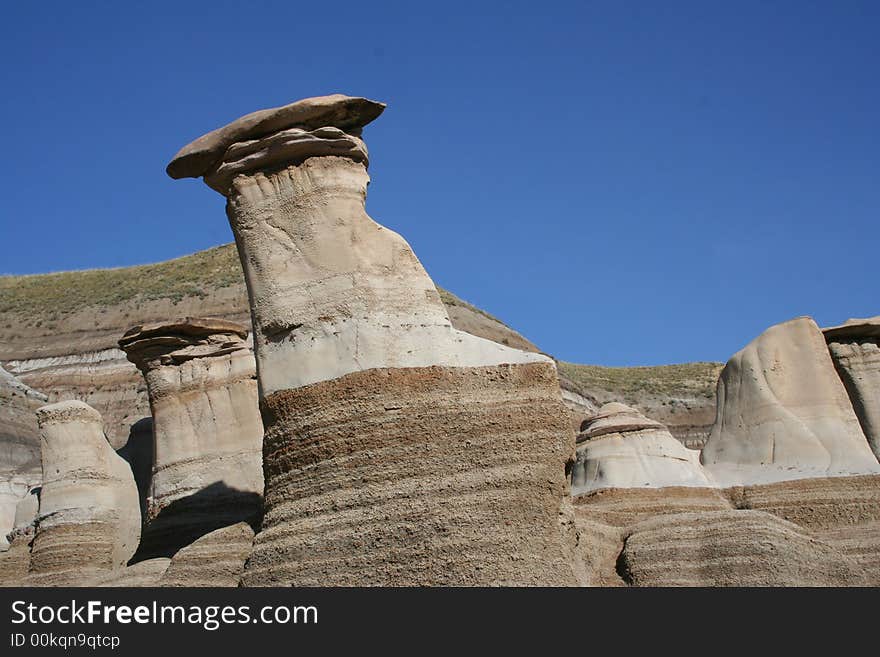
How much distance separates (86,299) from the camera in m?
59.4

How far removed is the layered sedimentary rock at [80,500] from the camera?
1980 centimetres

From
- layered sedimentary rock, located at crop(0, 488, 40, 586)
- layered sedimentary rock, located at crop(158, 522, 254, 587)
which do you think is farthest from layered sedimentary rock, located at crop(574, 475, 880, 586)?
layered sedimentary rock, located at crop(0, 488, 40, 586)

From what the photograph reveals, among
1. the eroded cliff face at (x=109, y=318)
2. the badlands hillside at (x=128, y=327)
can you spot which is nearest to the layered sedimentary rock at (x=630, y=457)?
the badlands hillside at (x=128, y=327)

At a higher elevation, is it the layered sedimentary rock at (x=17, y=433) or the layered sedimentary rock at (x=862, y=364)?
the layered sedimentary rock at (x=17, y=433)

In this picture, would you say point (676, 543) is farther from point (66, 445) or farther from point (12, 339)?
point (12, 339)

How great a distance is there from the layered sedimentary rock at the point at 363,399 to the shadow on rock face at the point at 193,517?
5.56 m

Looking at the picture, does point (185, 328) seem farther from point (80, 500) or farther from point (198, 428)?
point (80, 500)

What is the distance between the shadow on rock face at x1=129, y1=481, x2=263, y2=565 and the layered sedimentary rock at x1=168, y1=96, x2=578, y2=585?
18.2 ft

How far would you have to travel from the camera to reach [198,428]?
19.7 metres

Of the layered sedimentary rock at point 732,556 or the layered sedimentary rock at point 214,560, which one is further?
the layered sedimentary rock at point 214,560

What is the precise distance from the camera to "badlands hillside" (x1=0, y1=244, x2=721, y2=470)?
1954 inches

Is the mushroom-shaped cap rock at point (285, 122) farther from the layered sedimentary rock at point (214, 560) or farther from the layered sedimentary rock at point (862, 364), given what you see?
the layered sedimentary rock at point (862, 364)
